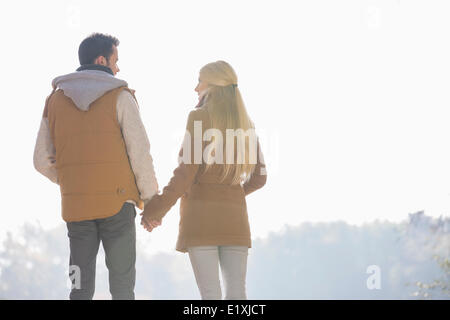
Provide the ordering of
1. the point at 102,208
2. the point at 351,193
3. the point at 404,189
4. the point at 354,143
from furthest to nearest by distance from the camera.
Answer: the point at 354,143 < the point at 351,193 < the point at 404,189 < the point at 102,208

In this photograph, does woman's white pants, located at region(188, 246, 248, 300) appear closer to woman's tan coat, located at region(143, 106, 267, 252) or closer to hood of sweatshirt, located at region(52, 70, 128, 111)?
woman's tan coat, located at region(143, 106, 267, 252)

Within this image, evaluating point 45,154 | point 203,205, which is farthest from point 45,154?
point 203,205

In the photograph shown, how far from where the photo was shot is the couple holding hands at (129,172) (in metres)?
3.93

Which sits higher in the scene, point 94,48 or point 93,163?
point 94,48

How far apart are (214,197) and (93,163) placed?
2.24ft

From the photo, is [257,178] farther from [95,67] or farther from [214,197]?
[95,67]

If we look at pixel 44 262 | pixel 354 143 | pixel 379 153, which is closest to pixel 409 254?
pixel 379 153

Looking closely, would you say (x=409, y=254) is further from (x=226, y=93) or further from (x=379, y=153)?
(x=226, y=93)

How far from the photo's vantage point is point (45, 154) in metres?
4.20

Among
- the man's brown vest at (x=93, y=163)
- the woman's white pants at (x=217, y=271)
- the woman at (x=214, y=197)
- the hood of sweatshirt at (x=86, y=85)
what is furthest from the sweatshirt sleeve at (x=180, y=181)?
the hood of sweatshirt at (x=86, y=85)

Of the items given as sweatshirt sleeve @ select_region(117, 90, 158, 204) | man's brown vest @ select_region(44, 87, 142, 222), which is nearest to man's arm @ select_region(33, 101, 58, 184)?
man's brown vest @ select_region(44, 87, 142, 222)

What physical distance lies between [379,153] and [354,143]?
8396 mm

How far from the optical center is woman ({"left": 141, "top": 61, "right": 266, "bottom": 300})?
404 cm

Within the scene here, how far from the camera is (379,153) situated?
83.2 m
